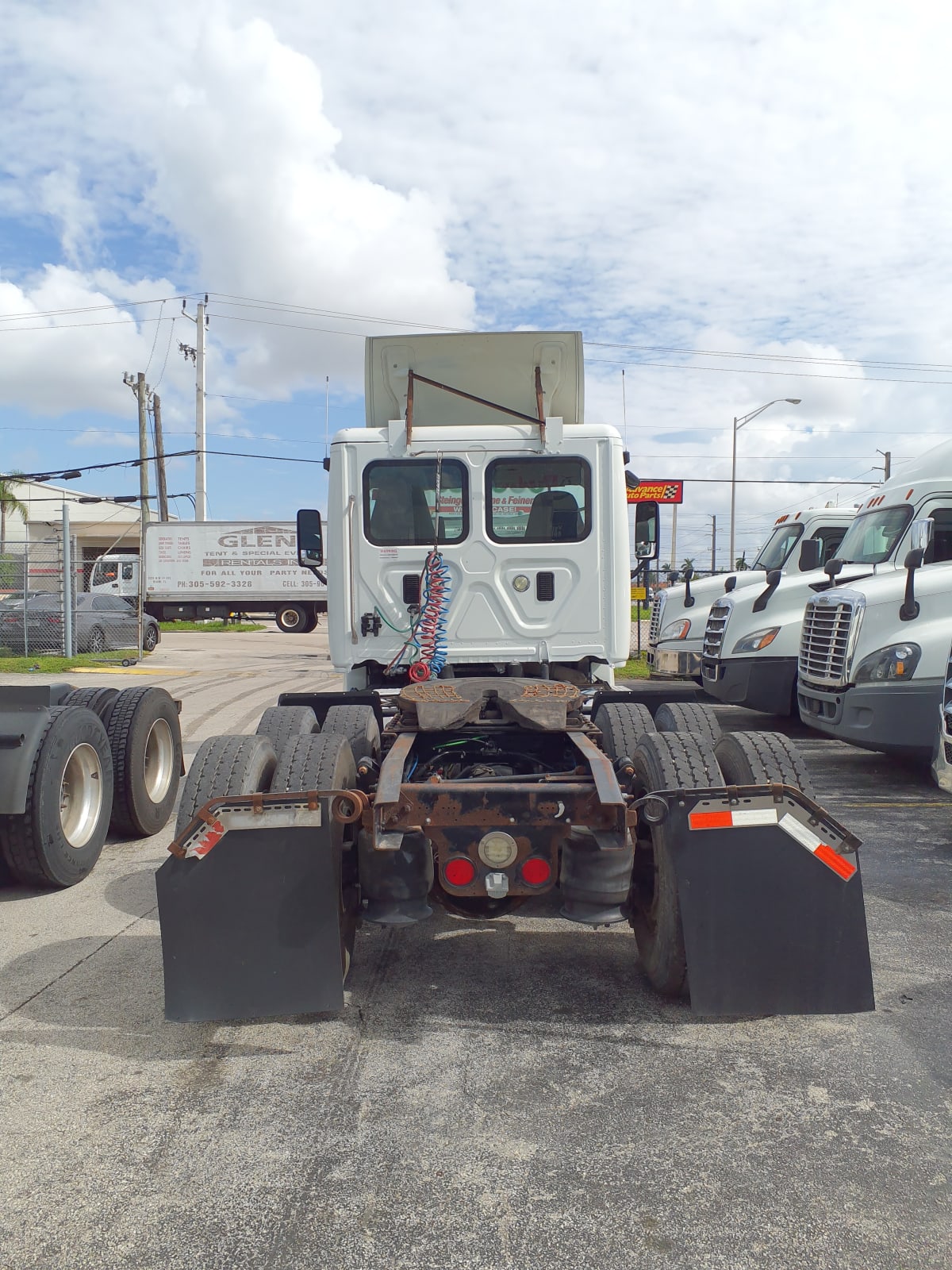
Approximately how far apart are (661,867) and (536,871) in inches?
18.5

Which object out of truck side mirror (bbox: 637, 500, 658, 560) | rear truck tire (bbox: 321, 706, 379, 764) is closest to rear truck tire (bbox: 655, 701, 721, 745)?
rear truck tire (bbox: 321, 706, 379, 764)

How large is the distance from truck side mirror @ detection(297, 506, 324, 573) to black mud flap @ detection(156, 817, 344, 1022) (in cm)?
415

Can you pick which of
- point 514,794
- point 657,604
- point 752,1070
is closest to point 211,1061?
point 514,794

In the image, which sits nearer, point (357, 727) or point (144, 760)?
point (357, 727)

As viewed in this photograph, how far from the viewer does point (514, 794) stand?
3596 millimetres

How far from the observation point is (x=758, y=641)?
11.3 meters

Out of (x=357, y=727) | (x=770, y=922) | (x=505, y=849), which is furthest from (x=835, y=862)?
(x=357, y=727)

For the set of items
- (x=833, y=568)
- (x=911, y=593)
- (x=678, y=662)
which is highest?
(x=833, y=568)

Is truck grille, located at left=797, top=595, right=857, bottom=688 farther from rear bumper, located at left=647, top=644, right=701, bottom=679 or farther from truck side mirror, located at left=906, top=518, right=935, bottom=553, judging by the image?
rear bumper, located at left=647, top=644, right=701, bottom=679

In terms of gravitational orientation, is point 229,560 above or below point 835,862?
above

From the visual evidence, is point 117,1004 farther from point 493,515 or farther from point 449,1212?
point 493,515

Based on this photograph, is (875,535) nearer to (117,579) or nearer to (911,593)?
(911,593)

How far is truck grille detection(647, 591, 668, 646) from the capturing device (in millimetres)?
14977

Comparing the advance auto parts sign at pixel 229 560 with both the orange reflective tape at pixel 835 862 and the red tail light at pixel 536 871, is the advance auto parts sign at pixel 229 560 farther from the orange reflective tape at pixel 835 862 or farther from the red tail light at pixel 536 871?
the orange reflective tape at pixel 835 862
